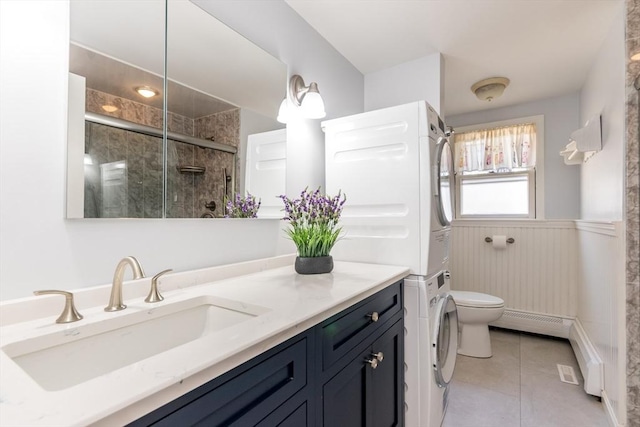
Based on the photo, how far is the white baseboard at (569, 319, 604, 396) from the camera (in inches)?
76.3

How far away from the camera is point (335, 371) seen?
3.21 feet

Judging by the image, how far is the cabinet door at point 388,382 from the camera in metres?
1.25

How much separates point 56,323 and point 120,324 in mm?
142

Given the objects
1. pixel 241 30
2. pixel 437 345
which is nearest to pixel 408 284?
pixel 437 345

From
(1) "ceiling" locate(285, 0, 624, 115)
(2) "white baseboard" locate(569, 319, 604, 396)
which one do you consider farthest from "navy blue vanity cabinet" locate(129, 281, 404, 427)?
(1) "ceiling" locate(285, 0, 624, 115)

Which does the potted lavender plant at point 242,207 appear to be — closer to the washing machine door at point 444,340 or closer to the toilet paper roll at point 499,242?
the washing machine door at point 444,340

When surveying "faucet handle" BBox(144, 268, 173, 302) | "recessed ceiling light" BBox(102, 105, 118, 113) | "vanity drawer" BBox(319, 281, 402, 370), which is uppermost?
"recessed ceiling light" BBox(102, 105, 118, 113)

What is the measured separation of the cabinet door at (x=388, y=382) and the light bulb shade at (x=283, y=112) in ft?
4.02

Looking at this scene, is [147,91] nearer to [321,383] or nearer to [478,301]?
[321,383]

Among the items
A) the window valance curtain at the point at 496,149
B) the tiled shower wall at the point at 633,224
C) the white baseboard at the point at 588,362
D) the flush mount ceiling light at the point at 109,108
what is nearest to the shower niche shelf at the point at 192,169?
the flush mount ceiling light at the point at 109,108

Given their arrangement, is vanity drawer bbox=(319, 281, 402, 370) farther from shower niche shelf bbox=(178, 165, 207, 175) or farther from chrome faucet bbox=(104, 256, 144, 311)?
shower niche shelf bbox=(178, 165, 207, 175)

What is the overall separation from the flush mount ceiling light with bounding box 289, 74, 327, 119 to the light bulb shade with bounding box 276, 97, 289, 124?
7 centimetres

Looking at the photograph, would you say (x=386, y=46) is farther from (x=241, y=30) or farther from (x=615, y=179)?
(x=615, y=179)

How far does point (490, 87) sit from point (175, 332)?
309 centimetres
